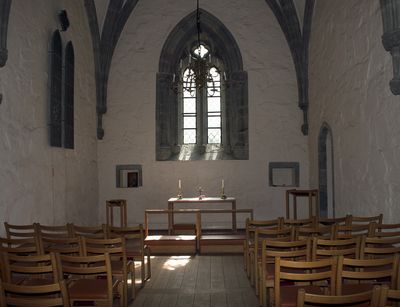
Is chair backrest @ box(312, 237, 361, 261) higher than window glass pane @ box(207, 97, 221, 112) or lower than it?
lower

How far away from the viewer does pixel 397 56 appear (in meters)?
6.14

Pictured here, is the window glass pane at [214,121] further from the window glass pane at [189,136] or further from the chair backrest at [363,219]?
the chair backrest at [363,219]

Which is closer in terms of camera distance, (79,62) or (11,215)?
(11,215)

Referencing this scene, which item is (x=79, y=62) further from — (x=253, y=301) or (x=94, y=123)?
(x=253, y=301)

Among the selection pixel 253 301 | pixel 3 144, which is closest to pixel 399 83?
pixel 253 301

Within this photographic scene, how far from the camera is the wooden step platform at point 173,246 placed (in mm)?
8188

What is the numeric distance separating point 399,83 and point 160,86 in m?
7.44

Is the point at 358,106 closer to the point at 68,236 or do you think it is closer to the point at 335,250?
the point at 335,250

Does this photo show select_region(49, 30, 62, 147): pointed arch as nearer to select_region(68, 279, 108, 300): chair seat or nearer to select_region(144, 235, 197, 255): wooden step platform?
select_region(144, 235, 197, 255): wooden step platform

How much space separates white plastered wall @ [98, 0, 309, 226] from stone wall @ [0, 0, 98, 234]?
168cm

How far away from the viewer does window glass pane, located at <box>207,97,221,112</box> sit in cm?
1295

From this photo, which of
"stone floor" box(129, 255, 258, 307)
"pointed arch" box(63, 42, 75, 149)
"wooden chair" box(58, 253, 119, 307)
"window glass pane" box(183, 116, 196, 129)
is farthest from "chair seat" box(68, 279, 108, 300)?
"window glass pane" box(183, 116, 196, 129)

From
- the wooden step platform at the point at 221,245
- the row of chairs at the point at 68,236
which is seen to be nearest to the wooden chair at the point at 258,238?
the row of chairs at the point at 68,236

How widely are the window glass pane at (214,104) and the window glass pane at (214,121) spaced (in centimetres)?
22
